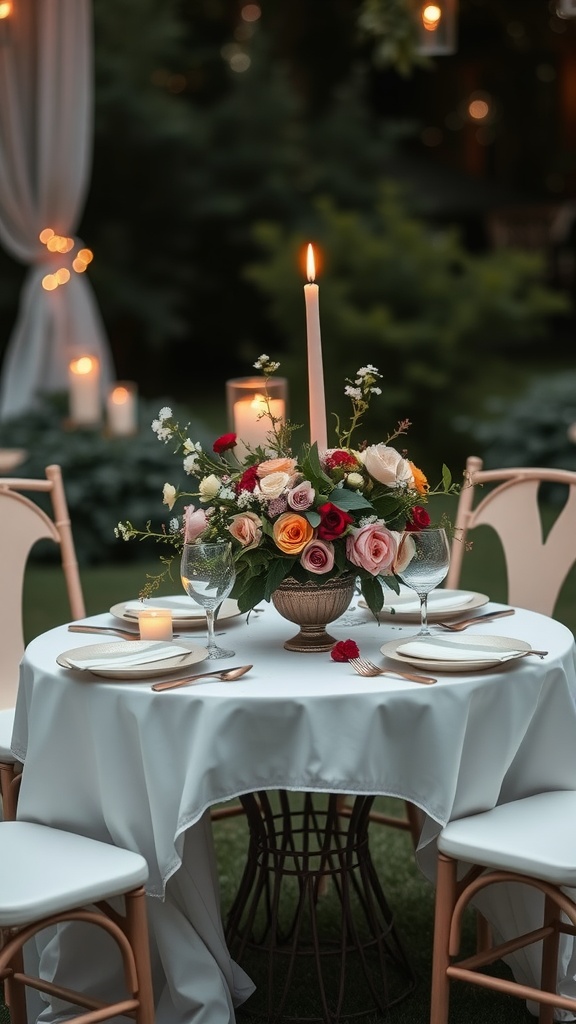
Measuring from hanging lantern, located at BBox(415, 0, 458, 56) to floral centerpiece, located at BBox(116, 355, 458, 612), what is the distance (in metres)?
3.20

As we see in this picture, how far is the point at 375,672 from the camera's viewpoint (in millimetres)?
2475

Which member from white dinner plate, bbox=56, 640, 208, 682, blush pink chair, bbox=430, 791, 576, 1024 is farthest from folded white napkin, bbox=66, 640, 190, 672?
blush pink chair, bbox=430, 791, 576, 1024

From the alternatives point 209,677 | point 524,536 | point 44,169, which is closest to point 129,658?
point 209,677

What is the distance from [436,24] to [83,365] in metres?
2.65

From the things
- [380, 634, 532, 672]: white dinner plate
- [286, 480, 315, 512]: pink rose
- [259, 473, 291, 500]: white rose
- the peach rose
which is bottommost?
[380, 634, 532, 672]: white dinner plate

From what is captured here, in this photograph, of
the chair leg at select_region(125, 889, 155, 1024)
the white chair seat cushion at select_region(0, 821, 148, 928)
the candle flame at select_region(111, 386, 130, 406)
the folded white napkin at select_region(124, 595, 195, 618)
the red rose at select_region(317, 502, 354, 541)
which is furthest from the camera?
the candle flame at select_region(111, 386, 130, 406)

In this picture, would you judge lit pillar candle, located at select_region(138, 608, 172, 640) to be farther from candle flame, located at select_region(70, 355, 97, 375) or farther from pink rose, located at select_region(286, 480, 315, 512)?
candle flame, located at select_region(70, 355, 97, 375)

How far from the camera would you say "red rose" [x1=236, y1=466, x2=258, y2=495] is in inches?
100

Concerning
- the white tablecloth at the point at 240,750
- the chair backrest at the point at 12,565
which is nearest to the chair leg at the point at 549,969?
the white tablecloth at the point at 240,750

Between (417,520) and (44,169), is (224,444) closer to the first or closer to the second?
(417,520)

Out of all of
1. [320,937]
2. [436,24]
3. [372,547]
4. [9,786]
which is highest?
[436,24]

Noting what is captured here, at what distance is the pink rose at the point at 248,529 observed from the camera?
2496 mm

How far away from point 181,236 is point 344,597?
12801 millimetres

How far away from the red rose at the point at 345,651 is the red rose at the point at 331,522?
20cm
